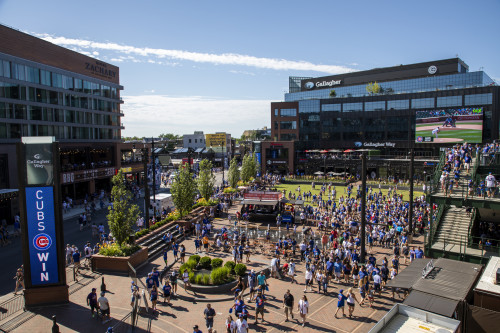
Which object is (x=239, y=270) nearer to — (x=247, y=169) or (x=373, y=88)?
(x=247, y=169)

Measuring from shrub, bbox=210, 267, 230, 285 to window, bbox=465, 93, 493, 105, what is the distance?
190 ft

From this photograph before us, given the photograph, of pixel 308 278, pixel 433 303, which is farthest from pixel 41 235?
pixel 433 303

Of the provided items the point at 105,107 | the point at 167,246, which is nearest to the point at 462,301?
the point at 167,246

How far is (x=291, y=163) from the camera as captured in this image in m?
71.7

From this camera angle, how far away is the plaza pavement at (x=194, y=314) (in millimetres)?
13305

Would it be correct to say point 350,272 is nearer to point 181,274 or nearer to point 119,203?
point 181,274

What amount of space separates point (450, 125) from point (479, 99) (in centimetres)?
587

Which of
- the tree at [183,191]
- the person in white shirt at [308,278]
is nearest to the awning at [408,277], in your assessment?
the person in white shirt at [308,278]

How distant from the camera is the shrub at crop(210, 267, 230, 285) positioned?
663 inches

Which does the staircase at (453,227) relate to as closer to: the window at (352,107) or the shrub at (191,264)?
the shrub at (191,264)

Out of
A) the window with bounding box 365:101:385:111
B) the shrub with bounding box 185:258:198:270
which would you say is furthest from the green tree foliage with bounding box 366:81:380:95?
the shrub with bounding box 185:258:198:270

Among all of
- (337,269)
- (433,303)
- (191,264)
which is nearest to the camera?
(433,303)

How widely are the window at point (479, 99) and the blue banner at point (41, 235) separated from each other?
63558 millimetres

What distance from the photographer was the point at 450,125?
58.6 m
